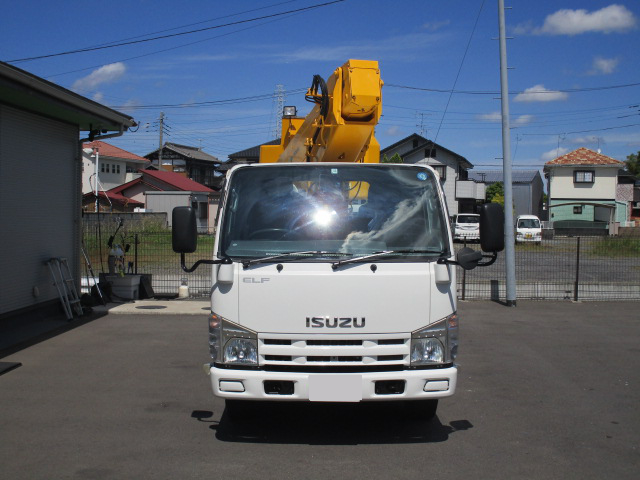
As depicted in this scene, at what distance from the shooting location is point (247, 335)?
463 cm

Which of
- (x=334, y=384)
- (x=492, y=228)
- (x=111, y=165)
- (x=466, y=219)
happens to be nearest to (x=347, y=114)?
(x=492, y=228)

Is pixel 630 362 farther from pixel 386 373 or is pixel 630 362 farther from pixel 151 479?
pixel 151 479

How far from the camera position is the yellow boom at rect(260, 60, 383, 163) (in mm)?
6820

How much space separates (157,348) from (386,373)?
478 centimetres

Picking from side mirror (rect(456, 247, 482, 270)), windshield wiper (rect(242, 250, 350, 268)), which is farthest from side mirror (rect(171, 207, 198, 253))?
side mirror (rect(456, 247, 482, 270))

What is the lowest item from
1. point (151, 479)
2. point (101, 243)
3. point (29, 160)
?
point (151, 479)

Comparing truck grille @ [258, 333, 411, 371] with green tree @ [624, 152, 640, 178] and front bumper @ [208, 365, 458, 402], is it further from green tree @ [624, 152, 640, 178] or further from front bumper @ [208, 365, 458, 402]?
green tree @ [624, 152, 640, 178]

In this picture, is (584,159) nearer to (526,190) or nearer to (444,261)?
(526,190)

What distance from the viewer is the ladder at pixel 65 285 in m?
10.2

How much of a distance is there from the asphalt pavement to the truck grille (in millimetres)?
722

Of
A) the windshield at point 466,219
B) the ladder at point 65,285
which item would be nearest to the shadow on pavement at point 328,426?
the ladder at point 65,285

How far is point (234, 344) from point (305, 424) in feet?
4.14

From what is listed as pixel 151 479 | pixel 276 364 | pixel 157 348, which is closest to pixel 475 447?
pixel 276 364

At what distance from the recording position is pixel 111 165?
5081 cm
